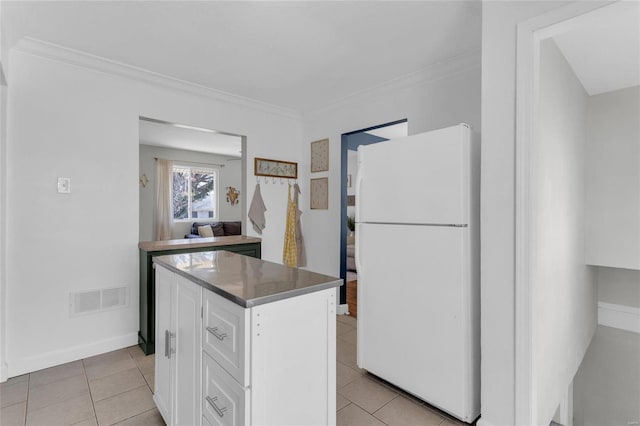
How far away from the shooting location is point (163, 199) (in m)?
6.46

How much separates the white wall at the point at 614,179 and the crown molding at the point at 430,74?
1.18 meters

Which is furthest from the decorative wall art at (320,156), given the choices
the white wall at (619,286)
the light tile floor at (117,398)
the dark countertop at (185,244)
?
the white wall at (619,286)

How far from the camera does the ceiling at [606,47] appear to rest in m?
1.45

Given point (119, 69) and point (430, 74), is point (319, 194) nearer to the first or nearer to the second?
point (430, 74)

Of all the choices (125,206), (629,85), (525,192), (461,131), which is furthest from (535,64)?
(125,206)

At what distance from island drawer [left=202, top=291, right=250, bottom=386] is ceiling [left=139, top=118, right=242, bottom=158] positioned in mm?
3777

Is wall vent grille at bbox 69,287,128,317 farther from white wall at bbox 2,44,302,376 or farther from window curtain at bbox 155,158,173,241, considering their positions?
window curtain at bbox 155,158,173,241

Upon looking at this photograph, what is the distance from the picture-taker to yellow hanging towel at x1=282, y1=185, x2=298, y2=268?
4.02m

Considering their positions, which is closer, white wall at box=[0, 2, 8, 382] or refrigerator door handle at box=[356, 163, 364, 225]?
white wall at box=[0, 2, 8, 382]

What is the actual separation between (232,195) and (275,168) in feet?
12.8

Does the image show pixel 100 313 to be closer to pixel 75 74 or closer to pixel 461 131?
pixel 75 74

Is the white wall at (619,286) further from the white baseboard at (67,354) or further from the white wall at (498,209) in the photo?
Answer: the white baseboard at (67,354)

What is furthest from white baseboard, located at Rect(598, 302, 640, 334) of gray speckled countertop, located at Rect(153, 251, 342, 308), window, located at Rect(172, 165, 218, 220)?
window, located at Rect(172, 165, 218, 220)

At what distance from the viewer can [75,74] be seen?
2598 millimetres
